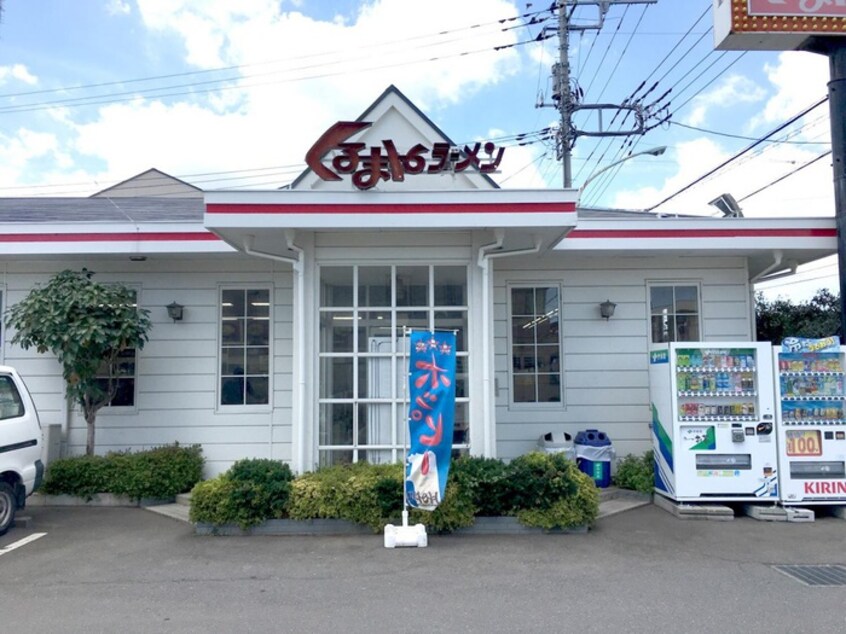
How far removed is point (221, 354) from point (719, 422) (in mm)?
6672

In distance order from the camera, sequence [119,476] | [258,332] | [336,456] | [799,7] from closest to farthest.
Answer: [336,456]
[119,476]
[799,7]
[258,332]

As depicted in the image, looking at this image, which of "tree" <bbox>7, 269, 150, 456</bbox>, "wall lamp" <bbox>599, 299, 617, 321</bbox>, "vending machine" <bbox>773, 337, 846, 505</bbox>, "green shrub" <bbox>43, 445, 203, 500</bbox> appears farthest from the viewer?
"wall lamp" <bbox>599, 299, 617, 321</bbox>

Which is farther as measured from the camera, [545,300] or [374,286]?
[545,300]

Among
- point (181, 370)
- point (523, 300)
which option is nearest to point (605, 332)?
point (523, 300)

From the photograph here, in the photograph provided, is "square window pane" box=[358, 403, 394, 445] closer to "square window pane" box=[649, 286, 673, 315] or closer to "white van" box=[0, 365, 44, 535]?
"white van" box=[0, 365, 44, 535]

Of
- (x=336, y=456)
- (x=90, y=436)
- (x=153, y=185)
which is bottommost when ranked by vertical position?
(x=336, y=456)

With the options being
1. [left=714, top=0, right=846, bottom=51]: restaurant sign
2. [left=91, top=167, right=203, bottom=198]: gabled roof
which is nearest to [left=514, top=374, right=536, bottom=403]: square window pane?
[left=714, top=0, right=846, bottom=51]: restaurant sign

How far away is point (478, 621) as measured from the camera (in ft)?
14.3

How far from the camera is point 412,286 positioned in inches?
298

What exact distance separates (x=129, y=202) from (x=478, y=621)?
1056cm

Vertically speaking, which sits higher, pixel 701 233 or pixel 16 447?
pixel 701 233

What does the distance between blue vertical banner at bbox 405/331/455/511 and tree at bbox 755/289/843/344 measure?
9.70 meters

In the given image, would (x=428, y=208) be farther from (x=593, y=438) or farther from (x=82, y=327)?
(x=82, y=327)

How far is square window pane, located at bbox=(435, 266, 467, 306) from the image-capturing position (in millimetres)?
7535
